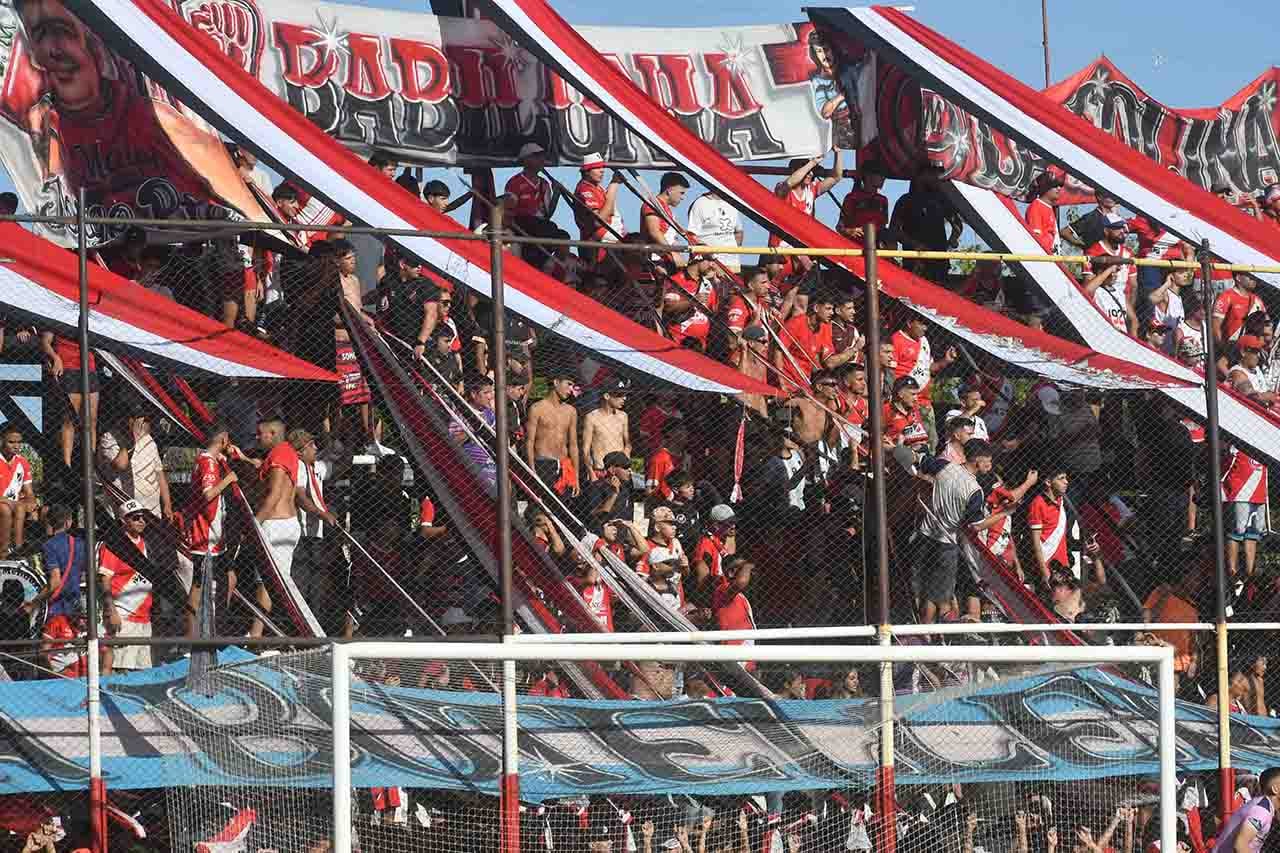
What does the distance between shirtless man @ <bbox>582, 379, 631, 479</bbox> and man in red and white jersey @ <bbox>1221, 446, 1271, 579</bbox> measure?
3.97m

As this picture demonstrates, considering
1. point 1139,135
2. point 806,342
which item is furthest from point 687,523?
→ point 1139,135

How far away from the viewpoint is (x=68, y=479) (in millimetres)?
10242

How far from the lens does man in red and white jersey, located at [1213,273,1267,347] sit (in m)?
13.5

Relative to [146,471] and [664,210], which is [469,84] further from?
[146,471]

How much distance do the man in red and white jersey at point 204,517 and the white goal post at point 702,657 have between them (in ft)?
3.87

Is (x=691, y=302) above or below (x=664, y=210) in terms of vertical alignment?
below

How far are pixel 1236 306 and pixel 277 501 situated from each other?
7.15 m

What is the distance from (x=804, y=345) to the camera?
489 inches

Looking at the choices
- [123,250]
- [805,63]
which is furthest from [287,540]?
[805,63]

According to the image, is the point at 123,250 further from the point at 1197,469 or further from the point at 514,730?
the point at 1197,469

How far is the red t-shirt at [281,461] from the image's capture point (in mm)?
10086

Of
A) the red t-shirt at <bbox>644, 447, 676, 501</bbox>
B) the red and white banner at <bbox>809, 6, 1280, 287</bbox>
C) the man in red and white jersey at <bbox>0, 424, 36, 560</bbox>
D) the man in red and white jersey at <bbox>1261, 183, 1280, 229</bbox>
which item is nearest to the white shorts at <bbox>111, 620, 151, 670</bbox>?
the man in red and white jersey at <bbox>0, 424, 36, 560</bbox>

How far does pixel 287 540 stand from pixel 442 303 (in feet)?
6.28

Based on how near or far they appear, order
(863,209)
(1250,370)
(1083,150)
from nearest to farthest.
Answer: (1250,370) → (1083,150) → (863,209)
